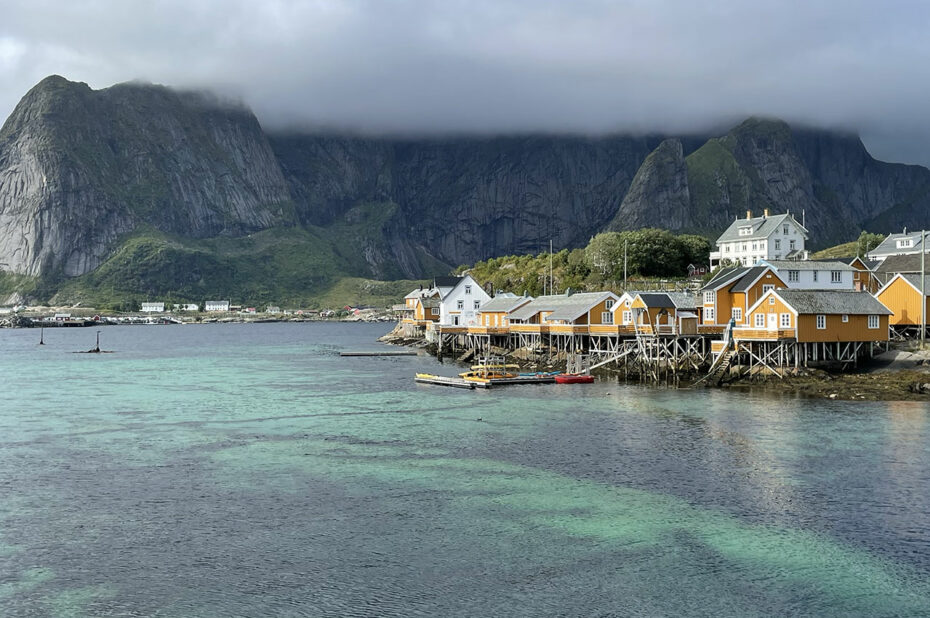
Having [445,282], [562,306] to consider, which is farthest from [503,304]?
[445,282]

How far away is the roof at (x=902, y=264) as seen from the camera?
306 ft

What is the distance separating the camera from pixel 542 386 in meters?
76.4

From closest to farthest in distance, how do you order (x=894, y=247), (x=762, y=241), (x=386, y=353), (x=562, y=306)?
1. (x=562, y=306)
2. (x=386, y=353)
3. (x=894, y=247)
4. (x=762, y=241)

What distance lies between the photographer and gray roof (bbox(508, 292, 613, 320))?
304 ft

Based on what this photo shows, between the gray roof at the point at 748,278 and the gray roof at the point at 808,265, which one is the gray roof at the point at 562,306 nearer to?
the gray roof at the point at 748,278

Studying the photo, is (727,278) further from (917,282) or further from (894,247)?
(894,247)

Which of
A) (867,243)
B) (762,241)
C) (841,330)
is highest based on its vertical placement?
(867,243)

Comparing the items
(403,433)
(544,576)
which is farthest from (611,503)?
(403,433)

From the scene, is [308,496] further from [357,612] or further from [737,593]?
[737,593]

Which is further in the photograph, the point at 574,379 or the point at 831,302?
the point at 574,379

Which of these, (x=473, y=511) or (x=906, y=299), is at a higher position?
(x=906, y=299)

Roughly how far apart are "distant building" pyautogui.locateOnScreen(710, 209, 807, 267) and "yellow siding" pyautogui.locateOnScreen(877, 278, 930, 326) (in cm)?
4337

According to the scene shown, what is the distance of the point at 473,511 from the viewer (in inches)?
1329

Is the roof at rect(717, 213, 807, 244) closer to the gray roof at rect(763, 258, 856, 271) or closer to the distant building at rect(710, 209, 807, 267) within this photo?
the distant building at rect(710, 209, 807, 267)
